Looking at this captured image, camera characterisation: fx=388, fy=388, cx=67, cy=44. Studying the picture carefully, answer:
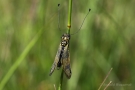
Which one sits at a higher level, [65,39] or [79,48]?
[65,39]

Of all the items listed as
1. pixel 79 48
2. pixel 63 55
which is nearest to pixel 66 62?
pixel 63 55

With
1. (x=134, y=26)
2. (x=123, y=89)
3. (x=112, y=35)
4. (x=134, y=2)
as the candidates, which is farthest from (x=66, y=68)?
(x=134, y=2)

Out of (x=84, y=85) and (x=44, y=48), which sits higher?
(x=44, y=48)

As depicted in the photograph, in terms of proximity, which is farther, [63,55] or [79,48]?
[79,48]

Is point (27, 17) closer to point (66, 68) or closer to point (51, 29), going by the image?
point (51, 29)

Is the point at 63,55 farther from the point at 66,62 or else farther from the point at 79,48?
the point at 79,48

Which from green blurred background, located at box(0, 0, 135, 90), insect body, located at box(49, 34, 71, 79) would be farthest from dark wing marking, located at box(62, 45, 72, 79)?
green blurred background, located at box(0, 0, 135, 90)

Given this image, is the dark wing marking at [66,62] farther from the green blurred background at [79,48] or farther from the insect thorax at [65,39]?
the green blurred background at [79,48]

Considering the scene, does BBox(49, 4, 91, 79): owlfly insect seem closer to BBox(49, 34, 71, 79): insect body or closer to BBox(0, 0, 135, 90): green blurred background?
BBox(49, 34, 71, 79): insect body
